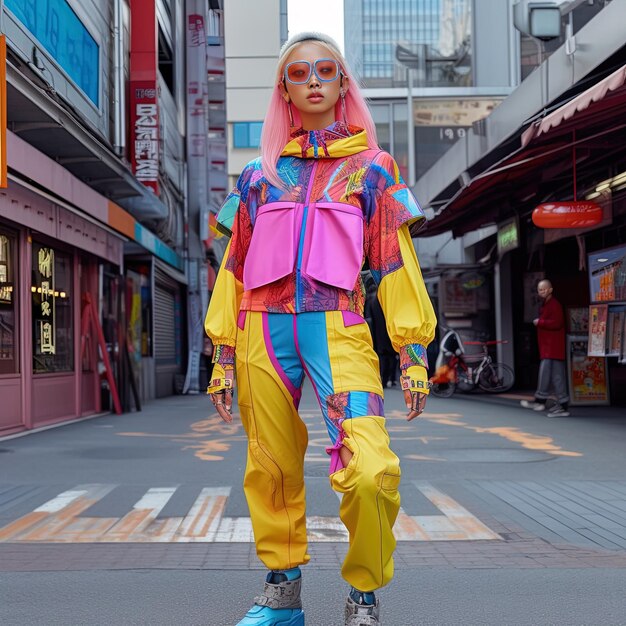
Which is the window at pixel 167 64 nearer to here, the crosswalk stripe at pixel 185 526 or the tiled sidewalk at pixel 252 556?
the crosswalk stripe at pixel 185 526

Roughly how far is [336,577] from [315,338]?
1.59 meters

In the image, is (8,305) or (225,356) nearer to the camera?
(225,356)

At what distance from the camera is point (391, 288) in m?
3.04

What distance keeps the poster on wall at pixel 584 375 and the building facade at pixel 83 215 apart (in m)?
7.00

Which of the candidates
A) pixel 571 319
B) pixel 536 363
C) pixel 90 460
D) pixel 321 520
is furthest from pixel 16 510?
pixel 536 363

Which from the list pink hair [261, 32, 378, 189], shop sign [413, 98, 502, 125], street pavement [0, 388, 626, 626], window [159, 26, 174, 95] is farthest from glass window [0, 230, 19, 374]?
shop sign [413, 98, 502, 125]

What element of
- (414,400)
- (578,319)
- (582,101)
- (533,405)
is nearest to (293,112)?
(414,400)

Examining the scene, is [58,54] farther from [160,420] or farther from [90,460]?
[90,460]

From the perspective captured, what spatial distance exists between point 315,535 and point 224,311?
2.26m

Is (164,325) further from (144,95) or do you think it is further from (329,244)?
(329,244)

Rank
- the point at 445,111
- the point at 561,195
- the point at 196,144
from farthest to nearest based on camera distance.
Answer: the point at 445,111 → the point at 196,144 → the point at 561,195

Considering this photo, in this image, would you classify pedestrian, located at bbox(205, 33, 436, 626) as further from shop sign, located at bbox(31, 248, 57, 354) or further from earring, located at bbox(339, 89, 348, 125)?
shop sign, located at bbox(31, 248, 57, 354)

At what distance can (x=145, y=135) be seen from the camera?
→ 16797 millimetres

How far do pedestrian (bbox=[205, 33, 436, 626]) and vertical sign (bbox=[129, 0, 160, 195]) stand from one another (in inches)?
543
